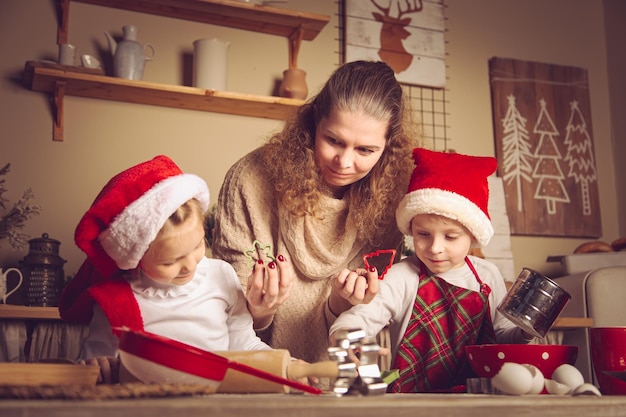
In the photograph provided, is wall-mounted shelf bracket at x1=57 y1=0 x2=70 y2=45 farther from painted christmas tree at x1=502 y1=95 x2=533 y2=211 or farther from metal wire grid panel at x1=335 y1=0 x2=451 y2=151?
painted christmas tree at x1=502 y1=95 x2=533 y2=211

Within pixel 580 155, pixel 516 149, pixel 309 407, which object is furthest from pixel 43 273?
pixel 580 155

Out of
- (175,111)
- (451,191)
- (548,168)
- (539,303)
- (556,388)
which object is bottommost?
(556,388)

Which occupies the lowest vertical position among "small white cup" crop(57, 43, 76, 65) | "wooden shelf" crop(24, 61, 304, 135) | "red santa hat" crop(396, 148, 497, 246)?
"red santa hat" crop(396, 148, 497, 246)

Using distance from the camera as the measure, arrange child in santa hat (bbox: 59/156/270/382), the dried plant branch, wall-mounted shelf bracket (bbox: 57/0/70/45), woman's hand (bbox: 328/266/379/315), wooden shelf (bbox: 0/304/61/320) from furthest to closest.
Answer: wall-mounted shelf bracket (bbox: 57/0/70/45) < the dried plant branch < wooden shelf (bbox: 0/304/61/320) < woman's hand (bbox: 328/266/379/315) < child in santa hat (bbox: 59/156/270/382)

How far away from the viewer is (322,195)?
152 centimetres

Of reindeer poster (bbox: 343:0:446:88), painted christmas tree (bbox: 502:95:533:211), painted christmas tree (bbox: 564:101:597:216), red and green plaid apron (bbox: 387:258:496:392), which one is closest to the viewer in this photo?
red and green plaid apron (bbox: 387:258:496:392)

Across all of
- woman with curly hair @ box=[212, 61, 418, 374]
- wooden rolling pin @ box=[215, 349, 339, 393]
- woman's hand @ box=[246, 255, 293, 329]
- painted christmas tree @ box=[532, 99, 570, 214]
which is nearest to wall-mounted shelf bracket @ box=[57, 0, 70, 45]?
woman with curly hair @ box=[212, 61, 418, 374]

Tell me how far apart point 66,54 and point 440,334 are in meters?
1.83

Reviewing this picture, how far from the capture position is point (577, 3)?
11.2ft

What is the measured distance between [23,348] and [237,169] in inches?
36.7

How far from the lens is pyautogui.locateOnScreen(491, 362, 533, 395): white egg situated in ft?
2.48

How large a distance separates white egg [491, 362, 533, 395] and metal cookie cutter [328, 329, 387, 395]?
0.53 ft

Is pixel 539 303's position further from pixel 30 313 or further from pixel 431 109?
pixel 431 109

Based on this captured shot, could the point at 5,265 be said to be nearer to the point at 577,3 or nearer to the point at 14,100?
the point at 14,100
